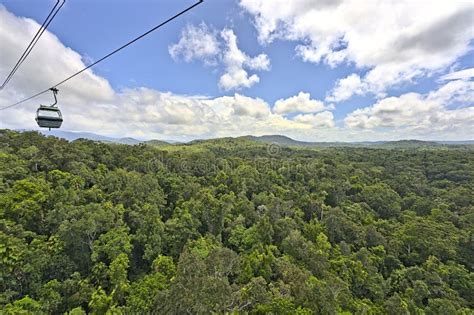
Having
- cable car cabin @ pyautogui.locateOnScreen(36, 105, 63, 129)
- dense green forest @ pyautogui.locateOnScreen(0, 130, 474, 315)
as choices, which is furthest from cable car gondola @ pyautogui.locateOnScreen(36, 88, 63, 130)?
dense green forest @ pyautogui.locateOnScreen(0, 130, 474, 315)

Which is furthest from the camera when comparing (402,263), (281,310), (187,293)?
(402,263)

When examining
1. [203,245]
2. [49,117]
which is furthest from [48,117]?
[203,245]

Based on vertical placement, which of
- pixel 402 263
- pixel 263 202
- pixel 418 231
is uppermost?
pixel 263 202

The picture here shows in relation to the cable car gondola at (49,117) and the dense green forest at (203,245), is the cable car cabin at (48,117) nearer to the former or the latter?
the cable car gondola at (49,117)

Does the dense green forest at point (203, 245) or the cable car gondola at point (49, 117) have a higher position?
the cable car gondola at point (49, 117)

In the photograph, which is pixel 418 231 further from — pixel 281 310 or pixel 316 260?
pixel 281 310

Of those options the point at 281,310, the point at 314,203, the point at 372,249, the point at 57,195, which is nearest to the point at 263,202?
the point at 314,203

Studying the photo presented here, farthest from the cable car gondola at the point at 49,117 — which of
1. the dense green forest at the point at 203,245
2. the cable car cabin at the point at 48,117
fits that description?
the dense green forest at the point at 203,245
